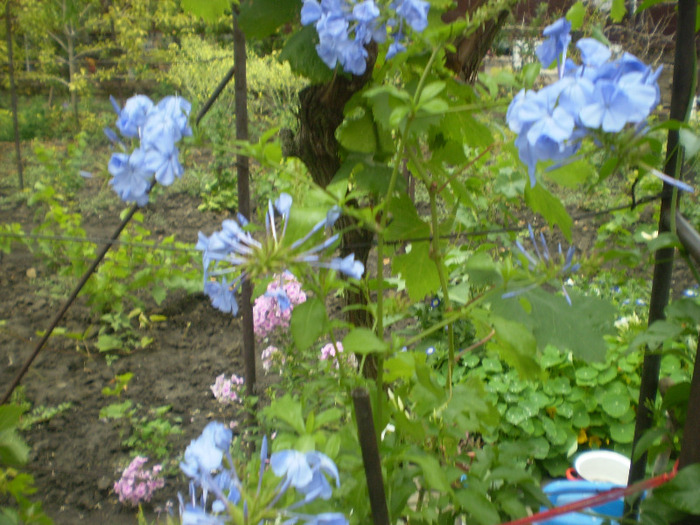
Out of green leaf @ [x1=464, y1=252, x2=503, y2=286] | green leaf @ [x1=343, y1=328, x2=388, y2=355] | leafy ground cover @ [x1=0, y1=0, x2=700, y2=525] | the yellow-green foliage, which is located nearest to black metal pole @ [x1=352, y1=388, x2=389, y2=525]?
leafy ground cover @ [x1=0, y1=0, x2=700, y2=525]

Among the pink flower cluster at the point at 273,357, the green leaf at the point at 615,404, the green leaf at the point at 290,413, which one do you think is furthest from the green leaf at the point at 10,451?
the green leaf at the point at 615,404

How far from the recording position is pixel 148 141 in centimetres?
65

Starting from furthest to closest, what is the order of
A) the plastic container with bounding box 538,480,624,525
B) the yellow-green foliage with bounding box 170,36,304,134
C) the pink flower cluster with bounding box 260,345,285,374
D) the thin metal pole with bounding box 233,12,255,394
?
1. the yellow-green foliage with bounding box 170,36,304,134
2. the pink flower cluster with bounding box 260,345,285,374
3. the thin metal pole with bounding box 233,12,255,394
4. the plastic container with bounding box 538,480,624,525

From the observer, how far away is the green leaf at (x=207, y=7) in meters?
0.99

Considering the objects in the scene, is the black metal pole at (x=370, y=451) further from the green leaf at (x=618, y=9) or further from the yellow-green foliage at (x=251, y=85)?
the yellow-green foliage at (x=251, y=85)

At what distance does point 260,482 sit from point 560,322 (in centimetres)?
53

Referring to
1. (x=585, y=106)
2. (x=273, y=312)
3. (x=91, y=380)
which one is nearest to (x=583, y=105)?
(x=585, y=106)

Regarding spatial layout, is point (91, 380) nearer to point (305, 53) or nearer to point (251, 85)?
point (305, 53)

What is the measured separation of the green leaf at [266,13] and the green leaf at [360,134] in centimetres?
21

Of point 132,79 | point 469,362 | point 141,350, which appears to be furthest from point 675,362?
point 132,79

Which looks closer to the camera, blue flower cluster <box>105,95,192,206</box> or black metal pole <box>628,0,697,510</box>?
blue flower cluster <box>105,95,192,206</box>

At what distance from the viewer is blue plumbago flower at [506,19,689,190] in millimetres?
522

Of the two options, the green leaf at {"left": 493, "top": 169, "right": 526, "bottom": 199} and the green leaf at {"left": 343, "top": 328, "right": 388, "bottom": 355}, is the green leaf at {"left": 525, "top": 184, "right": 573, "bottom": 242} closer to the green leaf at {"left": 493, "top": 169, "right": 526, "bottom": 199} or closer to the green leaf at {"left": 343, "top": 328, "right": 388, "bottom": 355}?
the green leaf at {"left": 343, "top": 328, "right": 388, "bottom": 355}

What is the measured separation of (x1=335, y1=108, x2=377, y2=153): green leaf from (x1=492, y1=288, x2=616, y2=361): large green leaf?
35cm
